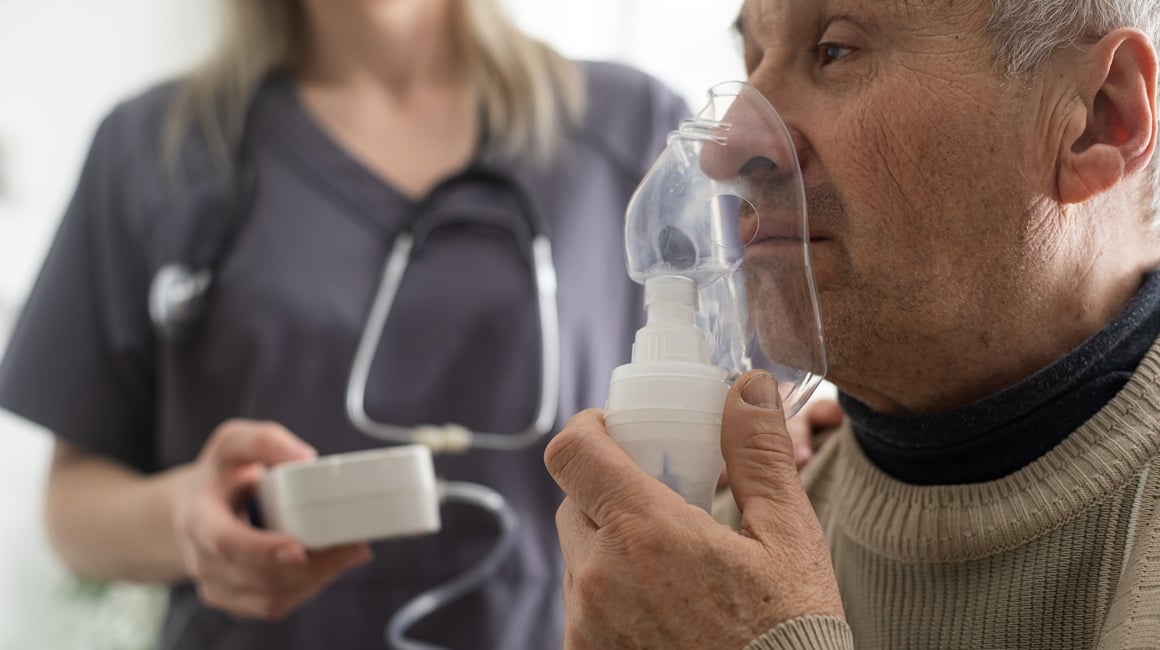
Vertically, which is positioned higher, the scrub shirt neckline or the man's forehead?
the man's forehead

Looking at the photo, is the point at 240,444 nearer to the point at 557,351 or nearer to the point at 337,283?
the point at 337,283

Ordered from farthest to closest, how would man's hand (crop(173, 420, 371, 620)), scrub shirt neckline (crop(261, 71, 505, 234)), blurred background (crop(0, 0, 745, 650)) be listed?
1. blurred background (crop(0, 0, 745, 650))
2. scrub shirt neckline (crop(261, 71, 505, 234))
3. man's hand (crop(173, 420, 371, 620))

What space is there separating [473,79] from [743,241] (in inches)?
30.0

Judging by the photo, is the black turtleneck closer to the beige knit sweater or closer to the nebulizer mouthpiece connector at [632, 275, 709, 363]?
the beige knit sweater

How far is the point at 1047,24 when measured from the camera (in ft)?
2.54

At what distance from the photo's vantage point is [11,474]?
238 cm

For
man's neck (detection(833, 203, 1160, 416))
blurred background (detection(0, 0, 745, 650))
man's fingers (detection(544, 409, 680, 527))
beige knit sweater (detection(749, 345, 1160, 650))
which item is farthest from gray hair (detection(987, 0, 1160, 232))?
blurred background (detection(0, 0, 745, 650))

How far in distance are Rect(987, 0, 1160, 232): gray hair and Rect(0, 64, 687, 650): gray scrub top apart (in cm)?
70

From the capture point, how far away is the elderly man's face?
0.79 metres

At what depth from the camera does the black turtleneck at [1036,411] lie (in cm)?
80

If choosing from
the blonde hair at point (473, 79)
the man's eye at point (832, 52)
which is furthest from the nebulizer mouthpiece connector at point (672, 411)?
the blonde hair at point (473, 79)

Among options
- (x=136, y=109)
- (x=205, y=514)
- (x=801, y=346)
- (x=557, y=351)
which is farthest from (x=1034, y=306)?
(x=136, y=109)

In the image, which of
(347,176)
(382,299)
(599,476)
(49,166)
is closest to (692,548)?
(599,476)

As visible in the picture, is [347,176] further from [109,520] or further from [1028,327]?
[1028,327]
